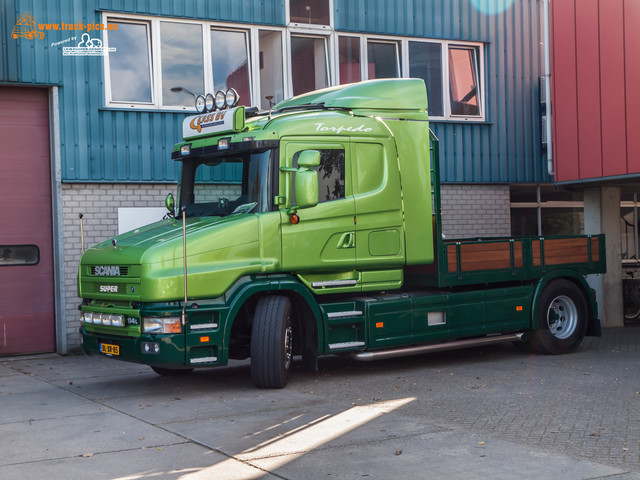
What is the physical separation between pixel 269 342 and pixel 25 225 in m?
5.66

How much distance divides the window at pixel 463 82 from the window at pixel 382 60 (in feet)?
3.90

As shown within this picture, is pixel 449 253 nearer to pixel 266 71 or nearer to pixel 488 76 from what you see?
pixel 266 71

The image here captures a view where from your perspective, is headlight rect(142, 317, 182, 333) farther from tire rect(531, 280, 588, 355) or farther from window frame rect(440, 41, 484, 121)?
window frame rect(440, 41, 484, 121)

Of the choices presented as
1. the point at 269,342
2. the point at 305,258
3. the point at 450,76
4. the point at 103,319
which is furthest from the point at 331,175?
the point at 450,76

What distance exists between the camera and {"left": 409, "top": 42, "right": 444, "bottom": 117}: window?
16641 millimetres

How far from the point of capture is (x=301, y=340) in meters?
10.6

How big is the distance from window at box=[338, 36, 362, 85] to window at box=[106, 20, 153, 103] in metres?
3.50

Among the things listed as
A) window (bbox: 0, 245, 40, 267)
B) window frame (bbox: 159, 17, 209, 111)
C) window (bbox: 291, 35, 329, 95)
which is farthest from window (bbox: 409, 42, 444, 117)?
window (bbox: 0, 245, 40, 267)

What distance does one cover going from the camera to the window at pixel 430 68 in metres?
16.6

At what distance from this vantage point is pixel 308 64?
15.9 m

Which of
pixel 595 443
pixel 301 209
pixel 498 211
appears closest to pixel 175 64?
pixel 301 209

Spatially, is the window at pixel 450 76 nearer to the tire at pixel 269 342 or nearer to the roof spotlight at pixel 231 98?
the roof spotlight at pixel 231 98

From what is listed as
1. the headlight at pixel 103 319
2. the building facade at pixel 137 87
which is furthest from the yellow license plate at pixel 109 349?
the building facade at pixel 137 87

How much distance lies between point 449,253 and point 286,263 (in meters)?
2.57
